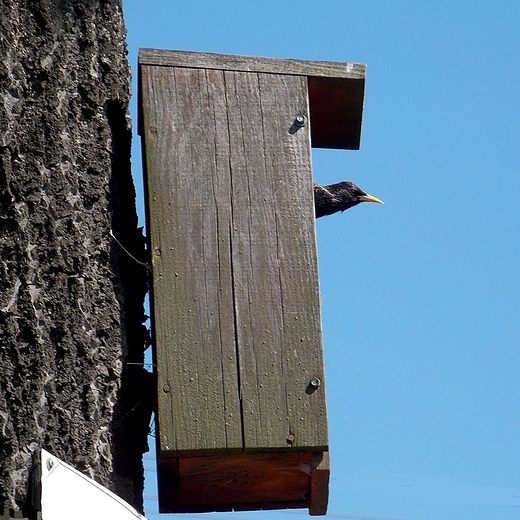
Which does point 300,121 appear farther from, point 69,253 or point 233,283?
point 69,253

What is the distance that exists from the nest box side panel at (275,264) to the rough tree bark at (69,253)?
0.28 m

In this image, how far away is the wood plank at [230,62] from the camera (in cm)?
297

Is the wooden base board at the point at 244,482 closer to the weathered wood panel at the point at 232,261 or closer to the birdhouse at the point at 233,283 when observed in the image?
the birdhouse at the point at 233,283

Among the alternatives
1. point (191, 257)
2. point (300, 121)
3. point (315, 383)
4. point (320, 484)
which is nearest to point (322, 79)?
point (300, 121)

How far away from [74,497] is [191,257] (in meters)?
0.74

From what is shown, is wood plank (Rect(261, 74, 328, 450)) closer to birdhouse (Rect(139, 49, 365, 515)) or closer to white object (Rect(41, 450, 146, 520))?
birdhouse (Rect(139, 49, 365, 515))

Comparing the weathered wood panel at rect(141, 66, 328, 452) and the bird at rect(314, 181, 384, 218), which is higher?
the bird at rect(314, 181, 384, 218)

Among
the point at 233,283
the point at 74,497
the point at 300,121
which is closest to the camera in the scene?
the point at 74,497

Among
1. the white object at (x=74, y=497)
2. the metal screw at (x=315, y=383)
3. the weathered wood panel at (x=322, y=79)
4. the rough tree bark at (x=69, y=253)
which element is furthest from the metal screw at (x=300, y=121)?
the white object at (x=74, y=497)

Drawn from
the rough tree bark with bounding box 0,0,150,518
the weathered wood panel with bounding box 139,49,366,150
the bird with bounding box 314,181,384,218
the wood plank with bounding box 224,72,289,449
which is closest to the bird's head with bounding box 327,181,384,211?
the bird with bounding box 314,181,384,218

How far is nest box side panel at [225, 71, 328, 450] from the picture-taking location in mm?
2646

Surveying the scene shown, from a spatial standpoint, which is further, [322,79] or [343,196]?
[343,196]

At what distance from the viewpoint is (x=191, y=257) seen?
2.76m

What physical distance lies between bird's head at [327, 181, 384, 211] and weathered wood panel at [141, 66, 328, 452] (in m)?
2.69
